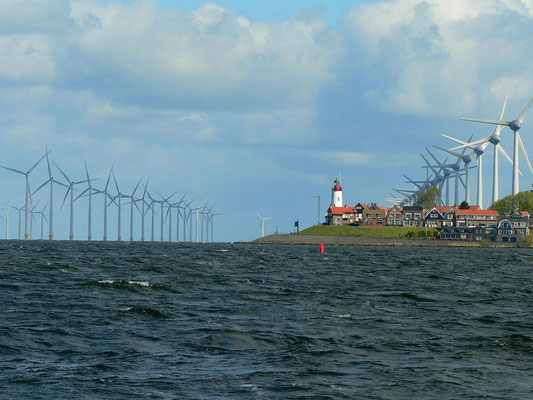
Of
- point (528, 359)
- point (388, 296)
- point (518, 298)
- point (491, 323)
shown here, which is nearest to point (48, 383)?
point (528, 359)

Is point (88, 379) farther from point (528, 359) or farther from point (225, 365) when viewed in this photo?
point (528, 359)

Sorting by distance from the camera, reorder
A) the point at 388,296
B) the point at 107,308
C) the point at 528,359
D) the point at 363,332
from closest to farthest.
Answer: the point at 528,359
the point at 363,332
the point at 107,308
the point at 388,296

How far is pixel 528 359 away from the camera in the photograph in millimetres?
26609

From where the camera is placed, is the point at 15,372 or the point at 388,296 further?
the point at 388,296

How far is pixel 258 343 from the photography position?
2866 centimetres

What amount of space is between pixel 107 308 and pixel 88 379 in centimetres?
1691

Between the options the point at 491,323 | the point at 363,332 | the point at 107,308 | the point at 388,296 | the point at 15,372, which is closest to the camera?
the point at 15,372

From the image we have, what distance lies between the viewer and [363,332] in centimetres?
3212

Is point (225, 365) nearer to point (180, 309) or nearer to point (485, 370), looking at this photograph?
point (485, 370)

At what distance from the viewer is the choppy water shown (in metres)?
21.4

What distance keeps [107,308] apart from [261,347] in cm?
1300

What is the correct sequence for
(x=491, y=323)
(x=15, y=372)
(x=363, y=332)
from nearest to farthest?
(x=15, y=372), (x=363, y=332), (x=491, y=323)

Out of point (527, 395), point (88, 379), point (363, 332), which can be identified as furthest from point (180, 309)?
point (527, 395)

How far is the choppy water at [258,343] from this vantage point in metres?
21.4
